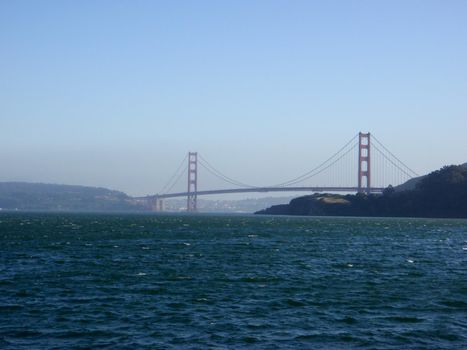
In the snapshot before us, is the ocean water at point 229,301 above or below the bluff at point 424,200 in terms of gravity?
below

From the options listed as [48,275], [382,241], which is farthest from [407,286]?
[382,241]

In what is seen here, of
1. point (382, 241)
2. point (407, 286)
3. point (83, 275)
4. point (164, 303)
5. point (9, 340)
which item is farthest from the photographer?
point (382, 241)

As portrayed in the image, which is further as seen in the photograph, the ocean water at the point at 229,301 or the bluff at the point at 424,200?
the bluff at the point at 424,200

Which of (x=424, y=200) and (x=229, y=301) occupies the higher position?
(x=424, y=200)

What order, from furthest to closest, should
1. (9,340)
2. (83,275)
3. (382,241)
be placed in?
(382,241) < (83,275) < (9,340)

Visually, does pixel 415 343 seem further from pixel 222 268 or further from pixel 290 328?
pixel 222 268

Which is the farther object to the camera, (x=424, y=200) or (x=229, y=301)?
(x=424, y=200)

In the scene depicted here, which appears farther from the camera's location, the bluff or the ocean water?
the bluff

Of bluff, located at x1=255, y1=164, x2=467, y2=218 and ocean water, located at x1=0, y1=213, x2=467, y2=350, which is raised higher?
bluff, located at x1=255, y1=164, x2=467, y2=218
